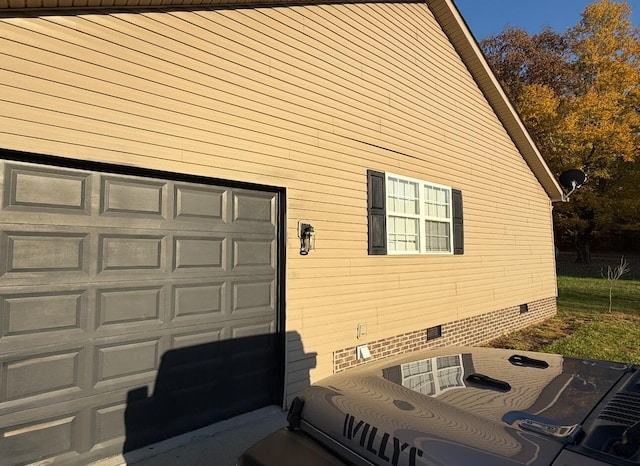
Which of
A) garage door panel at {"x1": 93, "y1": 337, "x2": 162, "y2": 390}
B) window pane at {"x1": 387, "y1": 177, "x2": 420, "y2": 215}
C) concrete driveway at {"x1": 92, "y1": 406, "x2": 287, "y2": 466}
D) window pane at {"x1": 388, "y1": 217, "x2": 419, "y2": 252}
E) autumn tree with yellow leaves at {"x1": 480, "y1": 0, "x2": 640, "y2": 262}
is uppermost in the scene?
autumn tree with yellow leaves at {"x1": 480, "y1": 0, "x2": 640, "y2": 262}

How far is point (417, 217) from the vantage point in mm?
6500

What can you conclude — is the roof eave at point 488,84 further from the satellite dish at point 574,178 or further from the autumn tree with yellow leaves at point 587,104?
the autumn tree with yellow leaves at point 587,104

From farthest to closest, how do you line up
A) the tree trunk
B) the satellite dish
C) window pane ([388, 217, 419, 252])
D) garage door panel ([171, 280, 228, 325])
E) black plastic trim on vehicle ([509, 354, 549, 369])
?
the tree trunk < the satellite dish < window pane ([388, 217, 419, 252]) < garage door panel ([171, 280, 228, 325]) < black plastic trim on vehicle ([509, 354, 549, 369])

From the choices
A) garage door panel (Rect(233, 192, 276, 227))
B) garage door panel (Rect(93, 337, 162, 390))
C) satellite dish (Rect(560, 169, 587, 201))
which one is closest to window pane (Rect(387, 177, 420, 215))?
garage door panel (Rect(233, 192, 276, 227))

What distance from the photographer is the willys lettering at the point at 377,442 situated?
1331 millimetres

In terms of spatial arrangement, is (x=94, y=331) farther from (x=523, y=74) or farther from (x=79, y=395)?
(x=523, y=74)

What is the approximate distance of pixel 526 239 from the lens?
9664 millimetres

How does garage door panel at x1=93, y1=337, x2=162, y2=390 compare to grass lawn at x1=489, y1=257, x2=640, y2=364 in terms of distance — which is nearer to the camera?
garage door panel at x1=93, y1=337, x2=162, y2=390

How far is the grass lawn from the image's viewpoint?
6.89 m

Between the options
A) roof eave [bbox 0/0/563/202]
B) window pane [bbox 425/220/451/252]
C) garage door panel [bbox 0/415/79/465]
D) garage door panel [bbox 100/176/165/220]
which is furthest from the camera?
window pane [bbox 425/220/451/252]

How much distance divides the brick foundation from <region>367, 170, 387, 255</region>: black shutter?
140 cm

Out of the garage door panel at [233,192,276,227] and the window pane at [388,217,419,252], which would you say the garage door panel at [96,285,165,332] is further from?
the window pane at [388,217,419,252]

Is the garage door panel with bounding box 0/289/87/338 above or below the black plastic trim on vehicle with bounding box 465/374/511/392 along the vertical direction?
above

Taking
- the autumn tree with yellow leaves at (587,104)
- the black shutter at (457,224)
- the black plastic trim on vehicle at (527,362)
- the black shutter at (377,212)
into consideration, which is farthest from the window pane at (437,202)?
the autumn tree with yellow leaves at (587,104)
